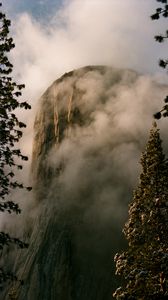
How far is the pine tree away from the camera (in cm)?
2297

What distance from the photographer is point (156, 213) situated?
2561 cm

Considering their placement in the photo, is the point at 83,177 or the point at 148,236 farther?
the point at 83,177

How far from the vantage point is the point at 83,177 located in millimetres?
77500

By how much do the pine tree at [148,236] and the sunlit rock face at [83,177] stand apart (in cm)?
3914

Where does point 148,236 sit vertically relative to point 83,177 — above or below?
below

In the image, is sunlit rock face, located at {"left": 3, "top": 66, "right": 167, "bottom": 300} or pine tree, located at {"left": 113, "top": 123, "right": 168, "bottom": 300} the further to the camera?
sunlit rock face, located at {"left": 3, "top": 66, "right": 167, "bottom": 300}

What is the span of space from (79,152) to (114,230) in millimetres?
15723

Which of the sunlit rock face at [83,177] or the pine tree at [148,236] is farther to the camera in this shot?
the sunlit rock face at [83,177]

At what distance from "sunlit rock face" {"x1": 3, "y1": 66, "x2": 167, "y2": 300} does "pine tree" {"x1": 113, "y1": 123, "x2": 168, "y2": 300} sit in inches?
1541

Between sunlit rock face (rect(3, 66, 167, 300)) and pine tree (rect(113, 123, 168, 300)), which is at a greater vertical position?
sunlit rock face (rect(3, 66, 167, 300))

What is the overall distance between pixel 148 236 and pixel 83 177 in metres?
52.0

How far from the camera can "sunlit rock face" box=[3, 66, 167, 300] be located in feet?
219

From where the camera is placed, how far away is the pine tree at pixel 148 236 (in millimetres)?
22969

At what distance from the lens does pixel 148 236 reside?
84.0 ft
